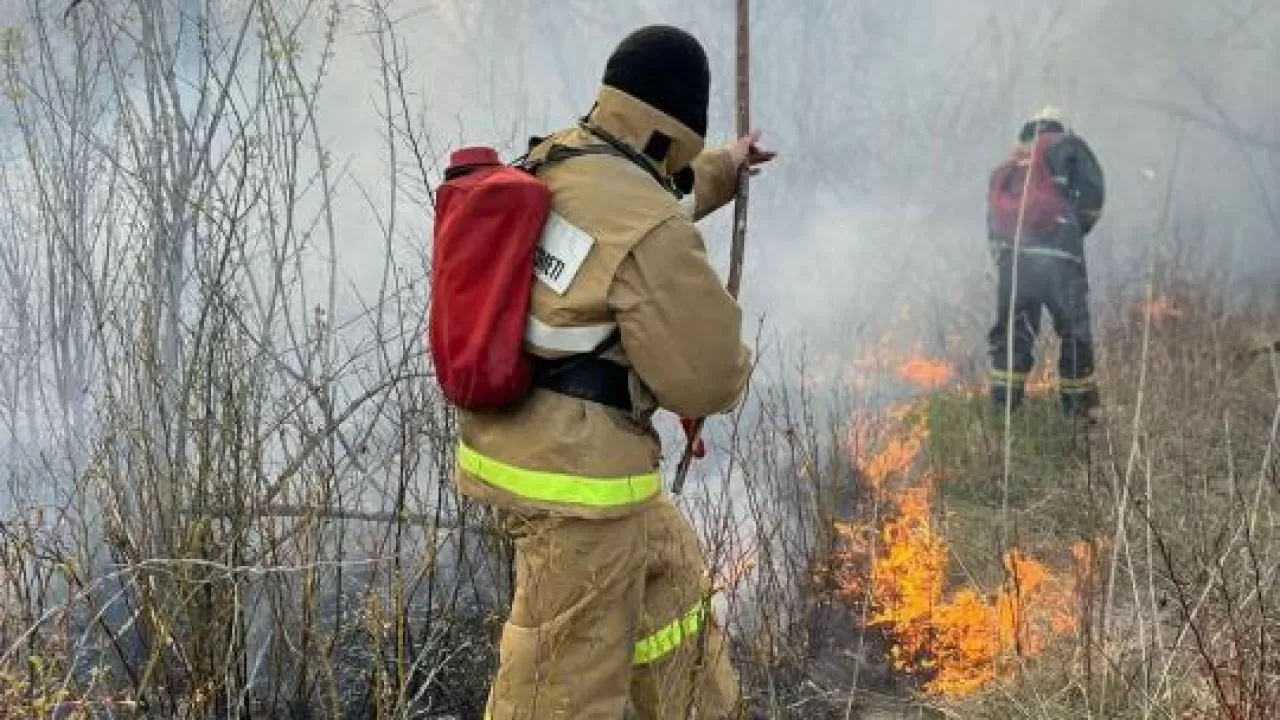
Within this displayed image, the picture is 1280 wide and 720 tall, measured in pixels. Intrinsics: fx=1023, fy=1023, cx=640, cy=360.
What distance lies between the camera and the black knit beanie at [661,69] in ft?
7.47

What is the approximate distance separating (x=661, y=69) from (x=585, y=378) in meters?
0.71

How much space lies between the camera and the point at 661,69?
7.48 ft

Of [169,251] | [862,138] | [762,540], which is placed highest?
[862,138]

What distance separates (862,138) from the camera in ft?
46.7

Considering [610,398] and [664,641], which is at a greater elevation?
[610,398]

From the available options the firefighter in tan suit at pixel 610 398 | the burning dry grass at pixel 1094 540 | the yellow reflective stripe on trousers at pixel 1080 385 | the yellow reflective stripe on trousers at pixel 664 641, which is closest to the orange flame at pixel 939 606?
the burning dry grass at pixel 1094 540

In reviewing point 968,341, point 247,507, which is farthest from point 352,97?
Answer: point 247,507

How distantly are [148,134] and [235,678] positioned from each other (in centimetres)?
Result: 198

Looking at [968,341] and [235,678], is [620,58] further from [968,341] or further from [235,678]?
[968,341]

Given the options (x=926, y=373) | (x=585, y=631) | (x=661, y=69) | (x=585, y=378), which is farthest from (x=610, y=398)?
(x=926, y=373)

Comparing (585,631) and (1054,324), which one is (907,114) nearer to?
(1054,324)

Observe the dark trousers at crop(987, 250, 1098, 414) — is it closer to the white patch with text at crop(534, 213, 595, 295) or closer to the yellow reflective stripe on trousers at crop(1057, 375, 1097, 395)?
the yellow reflective stripe on trousers at crop(1057, 375, 1097, 395)

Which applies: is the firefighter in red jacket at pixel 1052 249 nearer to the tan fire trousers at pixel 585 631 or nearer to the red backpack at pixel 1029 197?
the red backpack at pixel 1029 197

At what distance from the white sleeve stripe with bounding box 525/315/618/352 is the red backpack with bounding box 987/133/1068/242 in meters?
4.69
